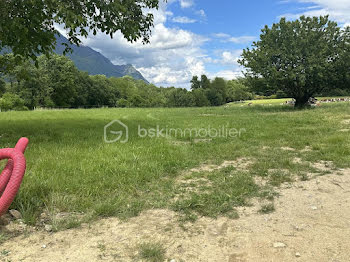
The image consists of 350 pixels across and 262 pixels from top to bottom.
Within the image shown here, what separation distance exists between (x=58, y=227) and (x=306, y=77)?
91.8 ft

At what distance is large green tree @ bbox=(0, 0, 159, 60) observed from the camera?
7.71m

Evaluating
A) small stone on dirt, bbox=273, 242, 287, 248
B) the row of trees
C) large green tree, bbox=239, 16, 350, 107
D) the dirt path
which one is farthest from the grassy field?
large green tree, bbox=239, 16, 350, 107

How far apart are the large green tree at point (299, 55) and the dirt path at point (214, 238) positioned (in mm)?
23786

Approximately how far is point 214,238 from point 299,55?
27568mm

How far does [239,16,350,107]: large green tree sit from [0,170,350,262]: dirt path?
23786mm

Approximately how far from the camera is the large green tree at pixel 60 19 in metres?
7.71

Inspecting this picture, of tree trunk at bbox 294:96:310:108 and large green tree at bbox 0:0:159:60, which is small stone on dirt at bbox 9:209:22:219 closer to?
large green tree at bbox 0:0:159:60

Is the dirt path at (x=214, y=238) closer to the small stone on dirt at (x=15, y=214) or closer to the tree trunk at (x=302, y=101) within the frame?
the small stone on dirt at (x=15, y=214)

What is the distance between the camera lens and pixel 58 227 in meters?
3.68

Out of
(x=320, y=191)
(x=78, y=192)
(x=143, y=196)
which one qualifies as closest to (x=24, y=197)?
(x=78, y=192)

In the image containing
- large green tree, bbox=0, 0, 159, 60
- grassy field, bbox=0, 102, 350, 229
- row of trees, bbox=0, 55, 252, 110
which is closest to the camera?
grassy field, bbox=0, 102, 350, 229

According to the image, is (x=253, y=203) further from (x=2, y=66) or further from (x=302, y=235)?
(x=2, y=66)

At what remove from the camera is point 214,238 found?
11.2 ft

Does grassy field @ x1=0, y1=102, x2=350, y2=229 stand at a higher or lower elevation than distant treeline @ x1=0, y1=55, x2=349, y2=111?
lower
